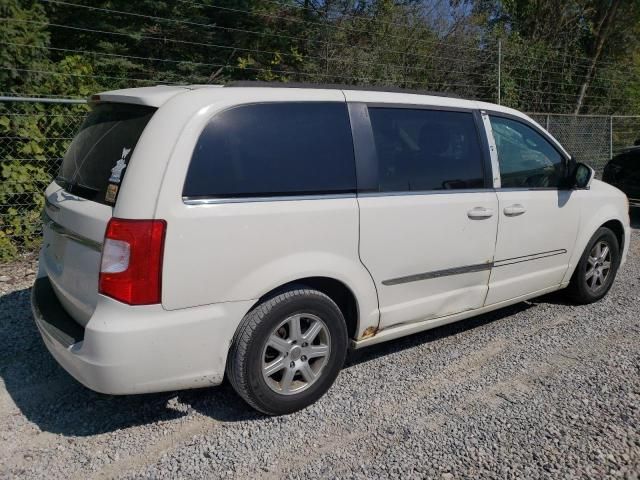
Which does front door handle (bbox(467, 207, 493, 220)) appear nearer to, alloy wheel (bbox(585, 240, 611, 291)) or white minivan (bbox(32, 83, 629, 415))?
white minivan (bbox(32, 83, 629, 415))

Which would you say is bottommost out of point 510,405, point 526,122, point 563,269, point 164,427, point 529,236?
point 164,427

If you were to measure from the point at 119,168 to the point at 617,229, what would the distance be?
14.8 ft

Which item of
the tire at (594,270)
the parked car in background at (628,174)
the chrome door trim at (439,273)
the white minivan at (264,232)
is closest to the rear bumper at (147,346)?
the white minivan at (264,232)

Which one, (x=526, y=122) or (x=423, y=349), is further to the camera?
(x=526, y=122)

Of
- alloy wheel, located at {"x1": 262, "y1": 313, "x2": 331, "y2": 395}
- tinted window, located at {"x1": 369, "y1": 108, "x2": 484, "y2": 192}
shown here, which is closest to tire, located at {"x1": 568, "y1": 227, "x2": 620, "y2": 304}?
tinted window, located at {"x1": 369, "y1": 108, "x2": 484, "y2": 192}

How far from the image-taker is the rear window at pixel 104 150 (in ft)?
9.11

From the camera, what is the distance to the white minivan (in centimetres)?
262

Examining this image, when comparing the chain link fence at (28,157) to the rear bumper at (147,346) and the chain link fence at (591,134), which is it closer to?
the rear bumper at (147,346)

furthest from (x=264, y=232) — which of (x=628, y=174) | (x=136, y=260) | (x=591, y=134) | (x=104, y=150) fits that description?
(x=591, y=134)

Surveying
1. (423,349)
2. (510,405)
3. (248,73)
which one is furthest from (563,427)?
(248,73)

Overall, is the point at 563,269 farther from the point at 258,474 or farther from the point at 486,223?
the point at 258,474

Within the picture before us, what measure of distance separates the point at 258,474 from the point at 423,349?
1786mm

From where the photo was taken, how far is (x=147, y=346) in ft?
8.53

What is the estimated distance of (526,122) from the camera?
4367 mm
